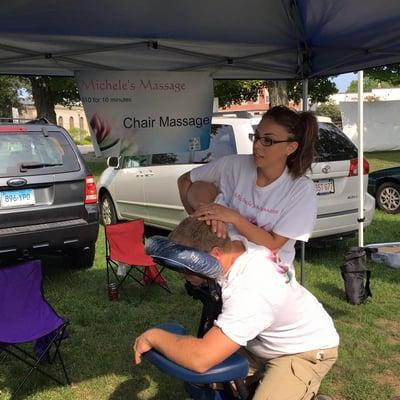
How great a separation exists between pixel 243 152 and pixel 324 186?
1.01 meters

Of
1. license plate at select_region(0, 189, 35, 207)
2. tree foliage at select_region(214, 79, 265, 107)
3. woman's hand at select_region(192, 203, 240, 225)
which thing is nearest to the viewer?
woman's hand at select_region(192, 203, 240, 225)

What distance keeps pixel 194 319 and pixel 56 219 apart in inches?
73.3

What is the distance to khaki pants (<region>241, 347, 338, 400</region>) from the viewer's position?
2.14 metres

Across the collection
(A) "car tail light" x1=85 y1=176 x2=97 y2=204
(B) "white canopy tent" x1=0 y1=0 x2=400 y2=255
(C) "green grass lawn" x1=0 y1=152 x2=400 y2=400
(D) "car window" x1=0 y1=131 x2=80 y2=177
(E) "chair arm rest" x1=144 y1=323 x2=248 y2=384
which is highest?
(B) "white canopy tent" x1=0 y1=0 x2=400 y2=255

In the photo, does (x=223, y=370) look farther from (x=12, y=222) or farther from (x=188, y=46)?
(x=12, y=222)

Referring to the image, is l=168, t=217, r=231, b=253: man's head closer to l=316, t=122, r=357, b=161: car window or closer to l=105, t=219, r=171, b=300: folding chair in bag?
l=105, t=219, r=171, b=300: folding chair in bag

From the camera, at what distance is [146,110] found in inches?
149

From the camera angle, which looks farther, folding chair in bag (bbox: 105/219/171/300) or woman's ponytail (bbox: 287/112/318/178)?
folding chair in bag (bbox: 105/219/171/300)

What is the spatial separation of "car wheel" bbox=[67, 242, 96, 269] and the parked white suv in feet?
4.01

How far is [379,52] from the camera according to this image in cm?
363

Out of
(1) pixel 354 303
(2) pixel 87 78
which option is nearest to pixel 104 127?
(2) pixel 87 78

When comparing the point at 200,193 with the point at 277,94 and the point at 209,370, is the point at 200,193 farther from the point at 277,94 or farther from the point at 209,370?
the point at 277,94

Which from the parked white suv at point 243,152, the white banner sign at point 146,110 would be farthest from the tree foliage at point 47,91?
the white banner sign at point 146,110

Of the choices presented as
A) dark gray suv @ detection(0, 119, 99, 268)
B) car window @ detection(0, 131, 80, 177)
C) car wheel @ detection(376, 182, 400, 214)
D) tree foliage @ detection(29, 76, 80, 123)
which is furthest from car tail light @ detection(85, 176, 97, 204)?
tree foliage @ detection(29, 76, 80, 123)
